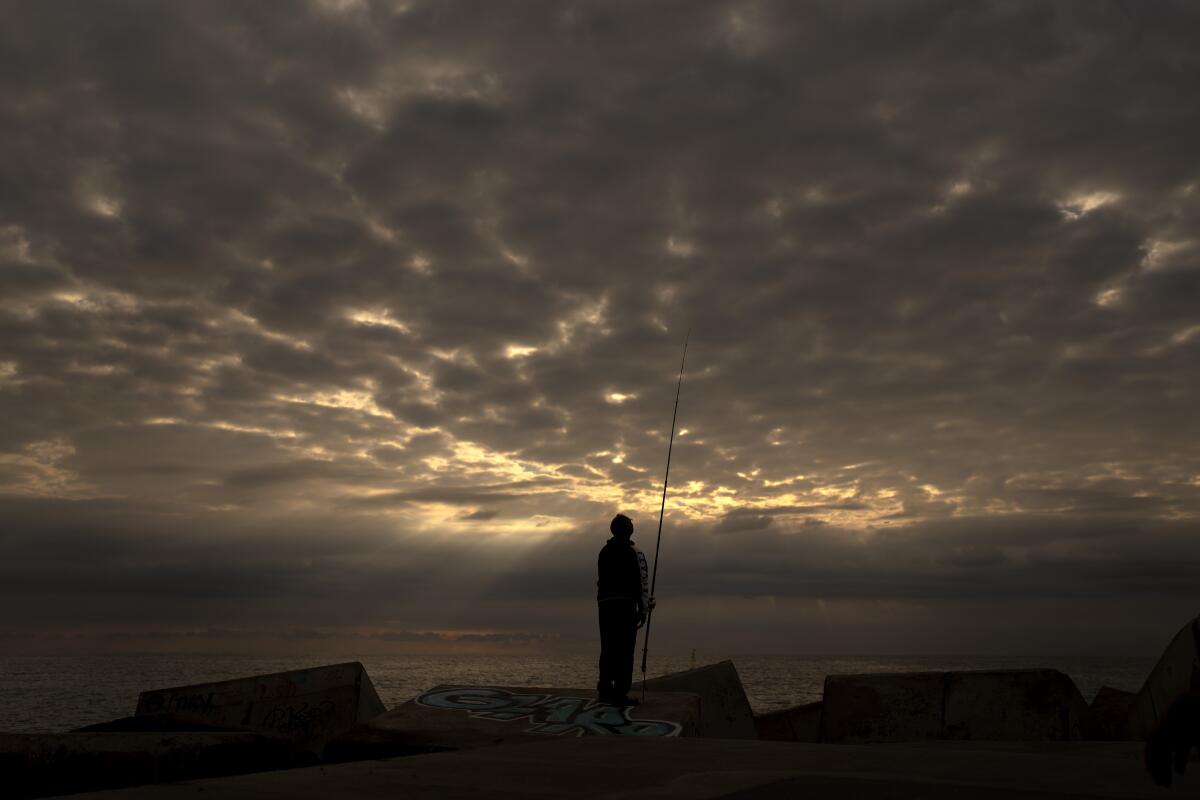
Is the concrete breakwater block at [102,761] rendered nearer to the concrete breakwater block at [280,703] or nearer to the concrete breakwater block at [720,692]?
the concrete breakwater block at [280,703]

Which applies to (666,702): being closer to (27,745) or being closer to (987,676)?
(987,676)

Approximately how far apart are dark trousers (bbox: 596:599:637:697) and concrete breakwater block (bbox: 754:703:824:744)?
467 cm

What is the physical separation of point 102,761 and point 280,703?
5.82 meters

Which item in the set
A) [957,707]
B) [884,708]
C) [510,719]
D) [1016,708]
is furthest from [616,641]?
[1016,708]

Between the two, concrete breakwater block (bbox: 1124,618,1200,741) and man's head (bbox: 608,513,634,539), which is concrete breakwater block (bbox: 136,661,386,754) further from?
concrete breakwater block (bbox: 1124,618,1200,741)

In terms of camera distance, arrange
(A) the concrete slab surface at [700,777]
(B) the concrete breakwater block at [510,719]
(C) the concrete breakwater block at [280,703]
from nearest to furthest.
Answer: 1. (A) the concrete slab surface at [700,777]
2. (B) the concrete breakwater block at [510,719]
3. (C) the concrete breakwater block at [280,703]

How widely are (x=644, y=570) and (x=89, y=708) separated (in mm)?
60133

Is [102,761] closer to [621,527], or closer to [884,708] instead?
[621,527]

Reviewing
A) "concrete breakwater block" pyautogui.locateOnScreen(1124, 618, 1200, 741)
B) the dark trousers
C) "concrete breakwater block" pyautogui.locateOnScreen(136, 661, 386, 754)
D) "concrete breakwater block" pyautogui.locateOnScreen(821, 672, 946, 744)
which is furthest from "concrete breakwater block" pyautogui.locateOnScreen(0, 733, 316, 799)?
"concrete breakwater block" pyautogui.locateOnScreen(821, 672, 946, 744)

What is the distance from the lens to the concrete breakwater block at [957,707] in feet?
36.8

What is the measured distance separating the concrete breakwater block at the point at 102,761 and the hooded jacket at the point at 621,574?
4143mm

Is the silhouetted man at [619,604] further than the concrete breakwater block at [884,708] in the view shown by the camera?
No

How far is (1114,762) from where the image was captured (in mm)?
5090

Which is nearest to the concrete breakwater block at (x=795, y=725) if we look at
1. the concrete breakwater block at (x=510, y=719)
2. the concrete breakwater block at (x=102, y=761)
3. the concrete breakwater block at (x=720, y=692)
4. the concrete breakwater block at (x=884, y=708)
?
the concrete breakwater block at (x=884, y=708)
